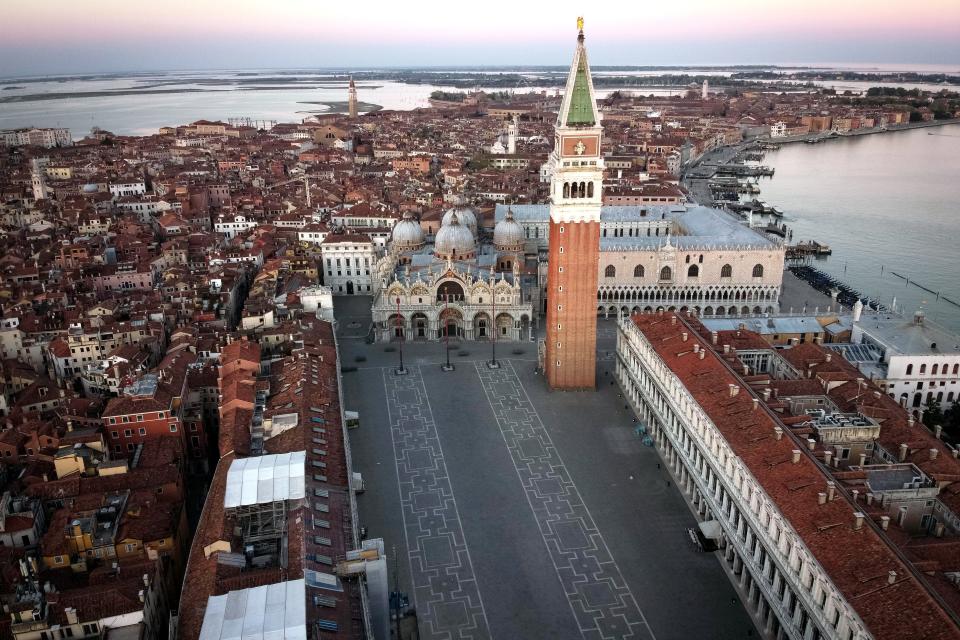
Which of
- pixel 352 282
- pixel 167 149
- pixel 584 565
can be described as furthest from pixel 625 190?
pixel 167 149

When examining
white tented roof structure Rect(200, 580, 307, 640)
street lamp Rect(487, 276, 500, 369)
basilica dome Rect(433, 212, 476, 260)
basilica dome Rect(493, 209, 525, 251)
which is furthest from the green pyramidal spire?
white tented roof structure Rect(200, 580, 307, 640)

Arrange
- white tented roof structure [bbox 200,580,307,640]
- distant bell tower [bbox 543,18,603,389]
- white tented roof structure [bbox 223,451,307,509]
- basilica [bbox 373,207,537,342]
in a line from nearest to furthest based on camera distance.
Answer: white tented roof structure [bbox 200,580,307,640], white tented roof structure [bbox 223,451,307,509], distant bell tower [bbox 543,18,603,389], basilica [bbox 373,207,537,342]

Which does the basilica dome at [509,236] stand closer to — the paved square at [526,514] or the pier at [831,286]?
the paved square at [526,514]

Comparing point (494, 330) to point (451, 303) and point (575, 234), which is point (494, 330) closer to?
point (451, 303)

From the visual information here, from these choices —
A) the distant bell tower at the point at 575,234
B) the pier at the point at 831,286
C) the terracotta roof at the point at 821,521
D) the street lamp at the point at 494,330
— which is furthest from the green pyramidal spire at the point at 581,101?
the pier at the point at 831,286

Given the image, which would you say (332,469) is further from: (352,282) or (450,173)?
(450,173)

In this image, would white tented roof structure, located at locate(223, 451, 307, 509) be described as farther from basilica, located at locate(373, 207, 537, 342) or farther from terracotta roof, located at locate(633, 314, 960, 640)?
basilica, located at locate(373, 207, 537, 342)
